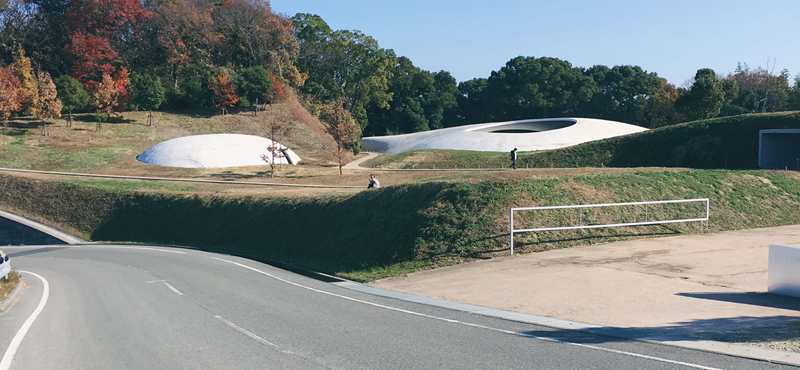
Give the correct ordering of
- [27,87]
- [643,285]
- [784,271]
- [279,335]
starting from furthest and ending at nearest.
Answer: [27,87] → [643,285] → [784,271] → [279,335]

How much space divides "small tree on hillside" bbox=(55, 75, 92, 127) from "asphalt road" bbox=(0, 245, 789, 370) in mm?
55805

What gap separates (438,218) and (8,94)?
186 ft

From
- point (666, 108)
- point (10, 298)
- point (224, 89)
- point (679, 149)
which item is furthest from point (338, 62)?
point (10, 298)

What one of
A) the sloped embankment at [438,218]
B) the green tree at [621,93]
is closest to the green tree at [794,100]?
the green tree at [621,93]

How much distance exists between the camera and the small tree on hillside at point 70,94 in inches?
2409

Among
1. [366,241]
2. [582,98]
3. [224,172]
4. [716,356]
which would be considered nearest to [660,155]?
[366,241]

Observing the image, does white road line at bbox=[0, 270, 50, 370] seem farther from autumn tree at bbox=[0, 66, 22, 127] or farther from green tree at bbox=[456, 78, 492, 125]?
green tree at bbox=[456, 78, 492, 125]

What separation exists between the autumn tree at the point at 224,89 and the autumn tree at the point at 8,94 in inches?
832

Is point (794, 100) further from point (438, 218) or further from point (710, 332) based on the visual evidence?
point (710, 332)

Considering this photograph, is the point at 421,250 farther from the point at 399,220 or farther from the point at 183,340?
the point at 183,340

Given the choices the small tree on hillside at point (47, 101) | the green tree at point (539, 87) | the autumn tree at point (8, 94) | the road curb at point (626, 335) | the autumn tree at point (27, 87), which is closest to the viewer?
the road curb at point (626, 335)

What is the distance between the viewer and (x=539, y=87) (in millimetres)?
101250

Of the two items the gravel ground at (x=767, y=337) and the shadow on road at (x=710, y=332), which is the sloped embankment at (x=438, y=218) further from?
the gravel ground at (x=767, y=337)

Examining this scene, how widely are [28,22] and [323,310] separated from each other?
82580mm
